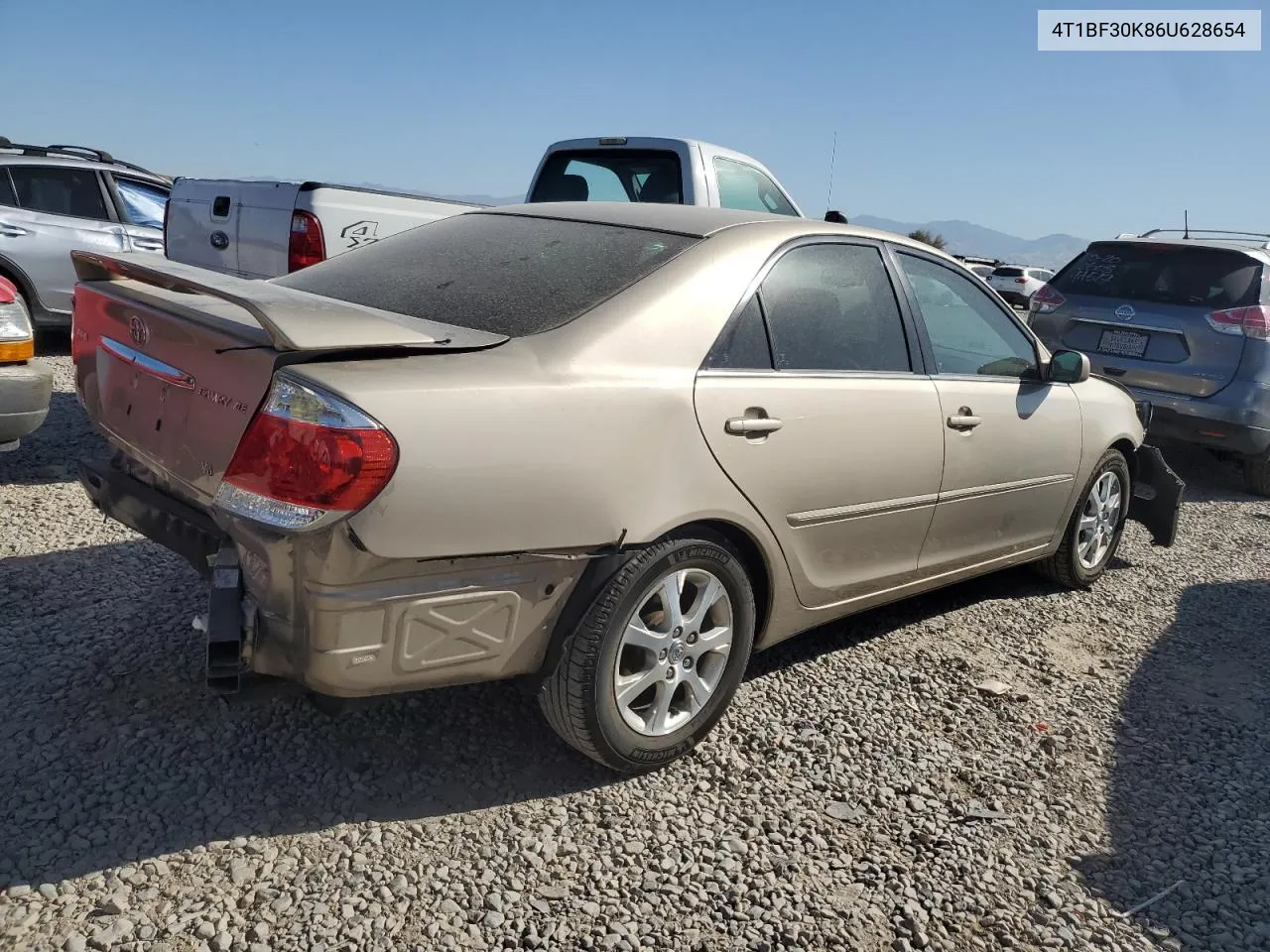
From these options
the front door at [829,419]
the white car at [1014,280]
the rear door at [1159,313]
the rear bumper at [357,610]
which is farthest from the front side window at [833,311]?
the white car at [1014,280]

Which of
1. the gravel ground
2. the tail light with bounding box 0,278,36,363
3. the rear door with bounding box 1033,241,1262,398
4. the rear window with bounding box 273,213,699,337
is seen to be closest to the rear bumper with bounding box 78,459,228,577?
the gravel ground

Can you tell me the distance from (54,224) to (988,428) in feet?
A: 25.8

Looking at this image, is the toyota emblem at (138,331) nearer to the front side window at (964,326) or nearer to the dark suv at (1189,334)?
the front side window at (964,326)

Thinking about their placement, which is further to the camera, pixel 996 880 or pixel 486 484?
pixel 996 880

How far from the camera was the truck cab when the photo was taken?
282 inches

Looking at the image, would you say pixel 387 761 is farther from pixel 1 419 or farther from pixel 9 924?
pixel 1 419

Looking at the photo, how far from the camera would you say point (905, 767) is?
3.26 metres

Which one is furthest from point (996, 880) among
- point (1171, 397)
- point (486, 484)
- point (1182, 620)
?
point (1171, 397)

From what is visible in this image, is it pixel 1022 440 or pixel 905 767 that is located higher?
pixel 1022 440

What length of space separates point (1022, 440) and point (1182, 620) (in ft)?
4.63

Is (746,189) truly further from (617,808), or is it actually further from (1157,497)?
(617,808)

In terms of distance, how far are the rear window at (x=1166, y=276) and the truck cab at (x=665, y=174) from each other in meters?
2.24

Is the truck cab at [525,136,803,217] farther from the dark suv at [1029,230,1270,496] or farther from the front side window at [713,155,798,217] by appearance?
the dark suv at [1029,230,1270,496]

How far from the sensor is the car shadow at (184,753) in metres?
2.60
